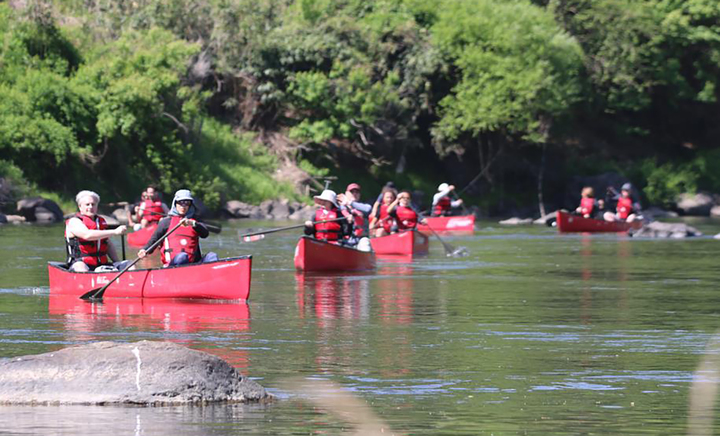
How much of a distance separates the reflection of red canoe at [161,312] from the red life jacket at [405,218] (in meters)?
14.9

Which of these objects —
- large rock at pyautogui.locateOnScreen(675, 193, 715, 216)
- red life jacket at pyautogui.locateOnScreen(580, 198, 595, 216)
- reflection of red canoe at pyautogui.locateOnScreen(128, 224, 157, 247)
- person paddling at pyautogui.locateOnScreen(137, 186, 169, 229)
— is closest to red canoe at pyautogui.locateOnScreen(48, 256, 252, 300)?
reflection of red canoe at pyautogui.locateOnScreen(128, 224, 157, 247)

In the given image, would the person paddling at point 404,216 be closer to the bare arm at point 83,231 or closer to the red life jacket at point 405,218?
the red life jacket at point 405,218

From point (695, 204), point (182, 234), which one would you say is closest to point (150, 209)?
point (182, 234)

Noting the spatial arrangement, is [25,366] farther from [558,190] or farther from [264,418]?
[558,190]

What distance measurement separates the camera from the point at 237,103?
63844 mm

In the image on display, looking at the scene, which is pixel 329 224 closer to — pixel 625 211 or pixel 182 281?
pixel 182 281

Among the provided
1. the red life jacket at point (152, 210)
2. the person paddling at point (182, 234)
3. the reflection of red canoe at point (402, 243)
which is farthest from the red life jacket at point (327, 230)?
the red life jacket at point (152, 210)

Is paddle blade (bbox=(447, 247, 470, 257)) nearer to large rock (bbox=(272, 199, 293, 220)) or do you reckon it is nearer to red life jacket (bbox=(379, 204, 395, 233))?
red life jacket (bbox=(379, 204, 395, 233))

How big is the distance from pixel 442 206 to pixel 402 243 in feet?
51.2

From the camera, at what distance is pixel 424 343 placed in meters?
16.8

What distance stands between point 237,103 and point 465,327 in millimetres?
46164

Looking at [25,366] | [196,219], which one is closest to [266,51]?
[196,219]

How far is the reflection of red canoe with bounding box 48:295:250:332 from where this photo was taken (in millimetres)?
18516

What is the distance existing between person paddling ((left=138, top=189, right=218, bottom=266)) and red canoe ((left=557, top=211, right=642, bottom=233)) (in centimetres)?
2709
